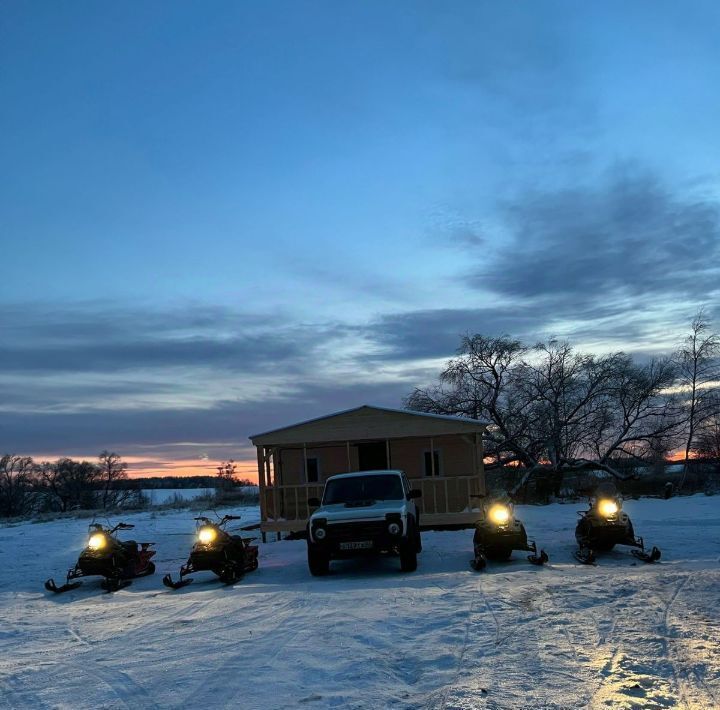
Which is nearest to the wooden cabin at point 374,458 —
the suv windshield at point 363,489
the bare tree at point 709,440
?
the suv windshield at point 363,489

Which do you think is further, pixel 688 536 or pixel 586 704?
pixel 688 536

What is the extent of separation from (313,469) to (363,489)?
9227 millimetres

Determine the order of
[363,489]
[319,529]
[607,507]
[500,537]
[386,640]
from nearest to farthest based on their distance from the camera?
[386,640] < [319,529] < [500,537] < [607,507] < [363,489]

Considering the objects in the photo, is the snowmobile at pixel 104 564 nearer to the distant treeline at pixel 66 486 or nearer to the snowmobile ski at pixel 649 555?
the snowmobile ski at pixel 649 555

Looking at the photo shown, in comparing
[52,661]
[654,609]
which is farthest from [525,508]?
[52,661]

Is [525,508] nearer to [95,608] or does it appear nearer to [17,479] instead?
[95,608]

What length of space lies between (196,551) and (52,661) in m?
5.27

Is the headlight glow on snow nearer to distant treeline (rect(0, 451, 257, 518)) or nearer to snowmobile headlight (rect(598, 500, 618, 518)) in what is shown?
snowmobile headlight (rect(598, 500, 618, 518))

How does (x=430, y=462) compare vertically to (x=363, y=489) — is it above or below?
above

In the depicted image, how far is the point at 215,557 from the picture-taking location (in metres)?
12.3

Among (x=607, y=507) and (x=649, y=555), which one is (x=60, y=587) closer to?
(x=607, y=507)

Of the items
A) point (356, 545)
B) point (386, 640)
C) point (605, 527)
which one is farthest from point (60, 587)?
point (605, 527)

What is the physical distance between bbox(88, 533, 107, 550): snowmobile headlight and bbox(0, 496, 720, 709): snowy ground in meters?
0.78

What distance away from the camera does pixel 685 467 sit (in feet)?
114
